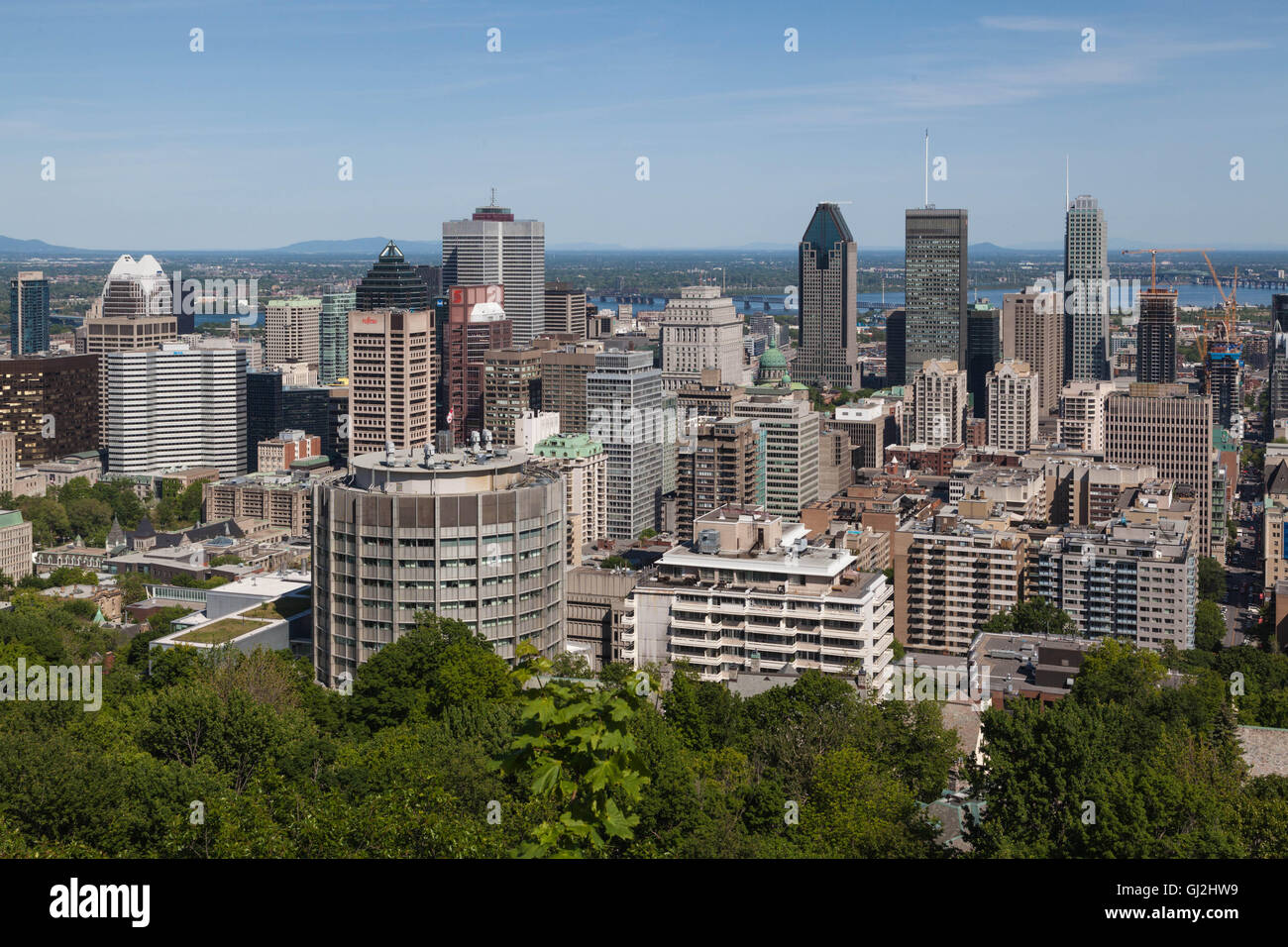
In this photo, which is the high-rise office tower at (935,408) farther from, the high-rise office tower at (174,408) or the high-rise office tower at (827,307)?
the high-rise office tower at (174,408)

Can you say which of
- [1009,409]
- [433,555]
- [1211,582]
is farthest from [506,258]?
[433,555]

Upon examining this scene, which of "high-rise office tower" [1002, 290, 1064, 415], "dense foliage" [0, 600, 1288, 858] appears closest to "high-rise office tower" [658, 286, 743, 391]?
"high-rise office tower" [1002, 290, 1064, 415]

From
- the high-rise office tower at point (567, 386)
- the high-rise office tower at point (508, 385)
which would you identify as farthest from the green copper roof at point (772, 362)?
the high-rise office tower at point (567, 386)

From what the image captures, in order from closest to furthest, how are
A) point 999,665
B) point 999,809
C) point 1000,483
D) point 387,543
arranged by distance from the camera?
point 999,809
point 387,543
point 999,665
point 1000,483

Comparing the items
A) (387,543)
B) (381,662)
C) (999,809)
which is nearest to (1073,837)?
(999,809)

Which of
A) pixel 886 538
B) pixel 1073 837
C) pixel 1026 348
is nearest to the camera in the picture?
pixel 1073 837

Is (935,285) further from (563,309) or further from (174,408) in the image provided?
(174,408)

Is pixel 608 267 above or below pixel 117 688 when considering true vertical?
above
